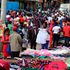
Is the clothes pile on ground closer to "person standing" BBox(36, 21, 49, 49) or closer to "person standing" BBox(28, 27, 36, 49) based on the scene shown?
"person standing" BBox(36, 21, 49, 49)

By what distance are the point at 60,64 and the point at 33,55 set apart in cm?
325

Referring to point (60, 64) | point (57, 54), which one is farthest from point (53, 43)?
point (60, 64)

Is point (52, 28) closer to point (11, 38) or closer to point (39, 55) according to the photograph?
point (11, 38)

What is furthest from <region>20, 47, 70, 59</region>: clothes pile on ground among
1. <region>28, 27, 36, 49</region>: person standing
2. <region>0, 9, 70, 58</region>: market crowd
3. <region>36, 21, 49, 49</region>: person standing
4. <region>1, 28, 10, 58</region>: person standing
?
<region>28, 27, 36, 49</region>: person standing

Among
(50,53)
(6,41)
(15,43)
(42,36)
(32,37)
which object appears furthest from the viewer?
(32,37)

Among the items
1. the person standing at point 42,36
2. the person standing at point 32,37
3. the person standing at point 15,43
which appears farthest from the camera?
the person standing at point 32,37

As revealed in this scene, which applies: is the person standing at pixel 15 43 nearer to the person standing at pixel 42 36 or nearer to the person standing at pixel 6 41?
the person standing at pixel 6 41

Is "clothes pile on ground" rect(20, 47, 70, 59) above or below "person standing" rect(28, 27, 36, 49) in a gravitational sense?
above

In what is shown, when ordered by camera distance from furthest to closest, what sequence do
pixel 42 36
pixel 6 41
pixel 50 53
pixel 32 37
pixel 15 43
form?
pixel 32 37 → pixel 42 36 → pixel 6 41 → pixel 15 43 → pixel 50 53

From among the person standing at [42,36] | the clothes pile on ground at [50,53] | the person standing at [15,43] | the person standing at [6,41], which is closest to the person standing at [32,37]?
the person standing at [42,36]

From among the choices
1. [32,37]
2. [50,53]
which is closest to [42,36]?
[32,37]

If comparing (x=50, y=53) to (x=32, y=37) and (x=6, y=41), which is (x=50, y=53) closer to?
(x=6, y=41)

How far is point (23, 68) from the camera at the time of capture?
9.12 m

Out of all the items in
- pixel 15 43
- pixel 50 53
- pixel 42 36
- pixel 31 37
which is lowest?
pixel 31 37
